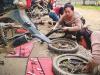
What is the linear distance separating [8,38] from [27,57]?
3.03ft

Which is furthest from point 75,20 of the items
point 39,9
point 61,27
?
point 39,9

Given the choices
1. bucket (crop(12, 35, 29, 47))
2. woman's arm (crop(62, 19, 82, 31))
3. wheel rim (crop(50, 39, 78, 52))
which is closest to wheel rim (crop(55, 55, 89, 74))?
wheel rim (crop(50, 39, 78, 52))

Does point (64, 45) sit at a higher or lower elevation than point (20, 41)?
lower

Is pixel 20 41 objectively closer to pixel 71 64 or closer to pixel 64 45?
pixel 64 45

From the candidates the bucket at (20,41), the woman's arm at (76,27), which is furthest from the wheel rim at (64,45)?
the bucket at (20,41)

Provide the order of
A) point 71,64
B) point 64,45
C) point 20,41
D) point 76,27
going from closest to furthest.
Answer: point 71,64 < point 20,41 < point 64,45 < point 76,27

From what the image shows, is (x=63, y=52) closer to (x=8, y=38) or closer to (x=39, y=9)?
(x=8, y=38)

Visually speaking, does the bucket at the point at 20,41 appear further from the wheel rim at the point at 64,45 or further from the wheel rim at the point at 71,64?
the wheel rim at the point at 71,64

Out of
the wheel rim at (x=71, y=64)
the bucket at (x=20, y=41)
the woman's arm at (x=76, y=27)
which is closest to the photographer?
the wheel rim at (x=71, y=64)

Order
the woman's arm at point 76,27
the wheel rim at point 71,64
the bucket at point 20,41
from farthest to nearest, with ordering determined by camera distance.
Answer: the woman's arm at point 76,27 < the bucket at point 20,41 < the wheel rim at point 71,64

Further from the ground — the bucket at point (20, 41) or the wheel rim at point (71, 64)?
the bucket at point (20, 41)

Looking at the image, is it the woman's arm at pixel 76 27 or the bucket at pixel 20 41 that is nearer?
the bucket at pixel 20 41

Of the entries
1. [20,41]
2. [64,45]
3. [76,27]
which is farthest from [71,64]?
[76,27]

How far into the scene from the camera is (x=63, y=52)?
5262 mm
